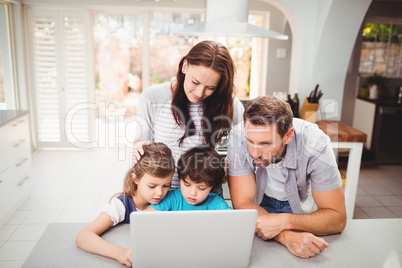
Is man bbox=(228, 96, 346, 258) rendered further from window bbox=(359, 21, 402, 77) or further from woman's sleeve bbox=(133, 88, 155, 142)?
window bbox=(359, 21, 402, 77)

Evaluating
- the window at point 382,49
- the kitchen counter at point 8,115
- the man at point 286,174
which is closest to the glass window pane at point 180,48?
the window at point 382,49

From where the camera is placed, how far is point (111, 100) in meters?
4.95

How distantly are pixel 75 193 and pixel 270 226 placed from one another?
2.72m

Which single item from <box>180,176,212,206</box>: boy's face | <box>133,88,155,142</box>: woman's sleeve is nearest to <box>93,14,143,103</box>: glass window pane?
<box>133,88,155,142</box>: woman's sleeve

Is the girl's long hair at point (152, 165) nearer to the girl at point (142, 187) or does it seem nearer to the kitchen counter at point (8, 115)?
the girl at point (142, 187)

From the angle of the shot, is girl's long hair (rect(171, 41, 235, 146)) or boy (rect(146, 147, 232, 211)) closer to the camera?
boy (rect(146, 147, 232, 211))

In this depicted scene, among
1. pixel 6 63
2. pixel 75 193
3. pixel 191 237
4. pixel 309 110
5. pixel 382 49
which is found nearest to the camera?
pixel 191 237

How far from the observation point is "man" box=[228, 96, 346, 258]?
3.89 feet

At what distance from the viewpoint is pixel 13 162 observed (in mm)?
2902

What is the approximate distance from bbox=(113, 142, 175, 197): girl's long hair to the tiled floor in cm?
126

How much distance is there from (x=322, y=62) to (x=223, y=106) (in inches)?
81.2

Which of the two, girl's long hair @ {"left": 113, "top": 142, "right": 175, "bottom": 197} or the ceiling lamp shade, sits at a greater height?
the ceiling lamp shade

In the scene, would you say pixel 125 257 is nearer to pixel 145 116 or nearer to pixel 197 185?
pixel 197 185

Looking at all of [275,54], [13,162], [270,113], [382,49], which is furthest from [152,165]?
[382,49]
